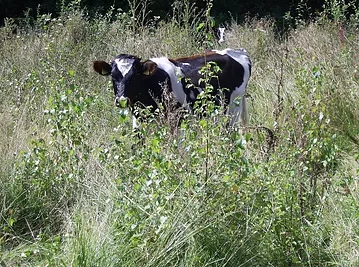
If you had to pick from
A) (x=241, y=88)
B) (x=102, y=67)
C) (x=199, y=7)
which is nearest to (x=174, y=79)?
(x=102, y=67)

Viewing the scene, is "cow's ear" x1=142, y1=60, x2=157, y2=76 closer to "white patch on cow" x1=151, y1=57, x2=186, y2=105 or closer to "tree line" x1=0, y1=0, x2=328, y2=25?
"white patch on cow" x1=151, y1=57, x2=186, y2=105

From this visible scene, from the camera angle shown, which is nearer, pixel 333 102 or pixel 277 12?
pixel 333 102

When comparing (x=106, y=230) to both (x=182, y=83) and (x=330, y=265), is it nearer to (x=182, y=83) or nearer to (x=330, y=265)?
(x=330, y=265)

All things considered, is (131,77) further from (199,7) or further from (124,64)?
(199,7)

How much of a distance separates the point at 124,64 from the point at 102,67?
0.23 m

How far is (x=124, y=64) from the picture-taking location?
6051mm

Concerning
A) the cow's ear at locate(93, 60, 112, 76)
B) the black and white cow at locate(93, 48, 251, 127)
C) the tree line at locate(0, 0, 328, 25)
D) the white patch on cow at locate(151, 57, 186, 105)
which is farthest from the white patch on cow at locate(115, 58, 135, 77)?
the tree line at locate(0, 0, 328, 25)

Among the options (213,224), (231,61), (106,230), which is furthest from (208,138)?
(231,61)

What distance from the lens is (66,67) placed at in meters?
7.89

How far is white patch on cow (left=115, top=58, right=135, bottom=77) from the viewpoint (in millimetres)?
6012

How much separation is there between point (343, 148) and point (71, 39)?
16.0 ft

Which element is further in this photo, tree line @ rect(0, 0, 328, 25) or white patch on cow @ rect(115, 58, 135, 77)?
tree line @ rect(0, 0, 328, 25)

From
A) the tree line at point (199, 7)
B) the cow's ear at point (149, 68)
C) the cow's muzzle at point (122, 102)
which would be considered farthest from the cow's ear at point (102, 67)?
the tree line at point (199, 7)

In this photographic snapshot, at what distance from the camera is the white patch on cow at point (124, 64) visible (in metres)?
6.01
